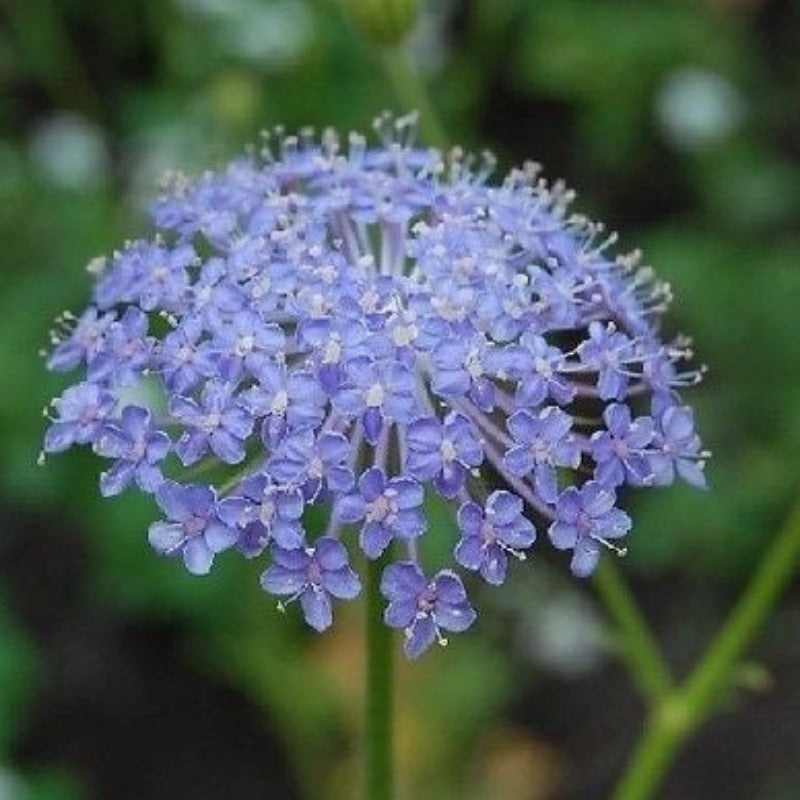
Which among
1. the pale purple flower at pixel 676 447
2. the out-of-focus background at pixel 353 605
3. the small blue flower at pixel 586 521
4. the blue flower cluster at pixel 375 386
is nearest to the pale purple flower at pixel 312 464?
the blue flower cluster at pixel 375 386

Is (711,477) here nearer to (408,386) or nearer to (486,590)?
(486,590)

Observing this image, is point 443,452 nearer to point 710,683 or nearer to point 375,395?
point 375,395

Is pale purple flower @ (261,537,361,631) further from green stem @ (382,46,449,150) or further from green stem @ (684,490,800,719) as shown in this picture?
green stem @ (382,46,449,150)

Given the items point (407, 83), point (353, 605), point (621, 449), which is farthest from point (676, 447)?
point (353, 605)

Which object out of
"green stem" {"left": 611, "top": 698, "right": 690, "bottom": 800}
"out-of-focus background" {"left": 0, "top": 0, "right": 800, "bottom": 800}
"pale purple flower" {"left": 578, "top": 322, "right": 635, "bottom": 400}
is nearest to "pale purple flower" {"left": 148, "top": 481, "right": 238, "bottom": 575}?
"pale purple flower" {"left": 578, "top": 322, "right": 635, "bottom": 400}

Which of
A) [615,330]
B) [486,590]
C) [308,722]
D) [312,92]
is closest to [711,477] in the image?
[486,590]
